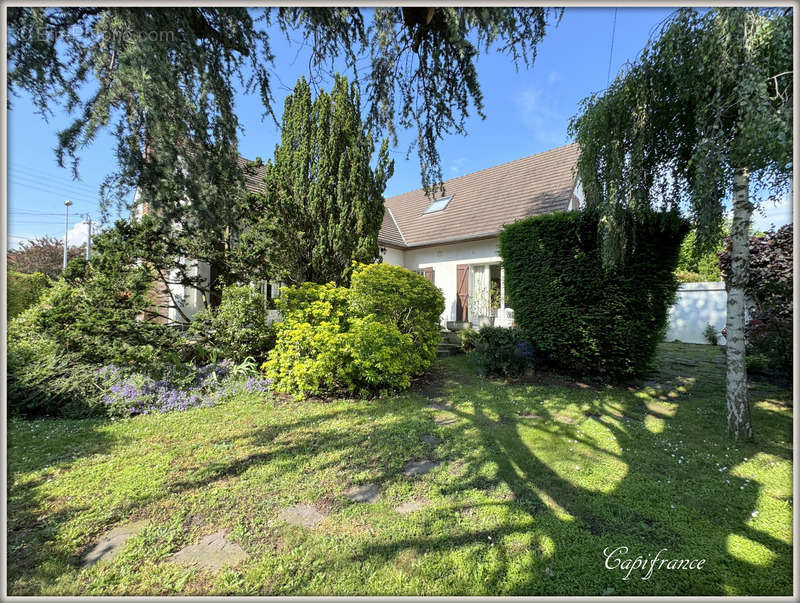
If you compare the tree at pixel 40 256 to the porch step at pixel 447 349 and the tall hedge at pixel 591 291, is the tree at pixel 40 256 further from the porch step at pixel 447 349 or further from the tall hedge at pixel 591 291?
the tall hedge at pixel 591 291

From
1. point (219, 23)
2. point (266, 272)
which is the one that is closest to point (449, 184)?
point (266, 272)

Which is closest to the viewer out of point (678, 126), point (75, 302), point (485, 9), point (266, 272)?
point (485, 9)

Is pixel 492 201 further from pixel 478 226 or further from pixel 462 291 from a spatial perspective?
pixel 462 291

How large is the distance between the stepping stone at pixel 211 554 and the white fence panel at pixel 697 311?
1283 cm

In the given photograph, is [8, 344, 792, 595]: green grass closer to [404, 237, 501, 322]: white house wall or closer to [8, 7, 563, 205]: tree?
[8, 7, 563, 205]: tree

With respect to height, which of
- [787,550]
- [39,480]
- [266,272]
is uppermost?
[266,272]

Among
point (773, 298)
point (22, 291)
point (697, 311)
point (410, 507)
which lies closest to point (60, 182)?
point (410, 507)

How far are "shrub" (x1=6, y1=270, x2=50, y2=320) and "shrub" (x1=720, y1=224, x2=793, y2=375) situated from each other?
46.5ft

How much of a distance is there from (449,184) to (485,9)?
41.9 feet

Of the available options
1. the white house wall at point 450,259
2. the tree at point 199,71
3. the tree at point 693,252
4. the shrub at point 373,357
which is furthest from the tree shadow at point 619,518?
the white house wall at point 450,259

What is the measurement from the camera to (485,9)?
220 centimetres

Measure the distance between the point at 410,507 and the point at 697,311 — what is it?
13.3 m

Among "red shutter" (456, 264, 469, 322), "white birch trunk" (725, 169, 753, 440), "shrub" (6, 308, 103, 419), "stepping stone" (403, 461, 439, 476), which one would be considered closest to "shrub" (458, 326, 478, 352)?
"red shutter" (456, 264, 469, 322)

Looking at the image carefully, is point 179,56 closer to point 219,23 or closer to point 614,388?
point 219,23
